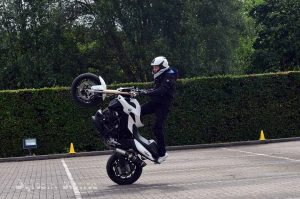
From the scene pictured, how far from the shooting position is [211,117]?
2219cm

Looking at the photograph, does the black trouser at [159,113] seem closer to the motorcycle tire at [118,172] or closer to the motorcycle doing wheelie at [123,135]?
the motorcycle doing wheelie at [123,135]

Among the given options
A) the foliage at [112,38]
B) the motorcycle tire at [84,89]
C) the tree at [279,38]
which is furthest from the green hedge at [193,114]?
the tree at [279,38]

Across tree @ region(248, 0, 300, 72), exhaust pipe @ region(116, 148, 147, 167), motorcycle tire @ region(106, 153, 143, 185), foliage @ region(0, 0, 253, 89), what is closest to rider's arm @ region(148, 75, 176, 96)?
exhaust pipe @ region(116, 148, 147, 167)

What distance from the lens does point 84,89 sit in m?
11.0

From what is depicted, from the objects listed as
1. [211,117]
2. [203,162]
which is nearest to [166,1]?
[211,117]

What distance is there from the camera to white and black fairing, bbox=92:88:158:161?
10398 millimetres

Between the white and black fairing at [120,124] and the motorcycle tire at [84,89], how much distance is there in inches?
17.0

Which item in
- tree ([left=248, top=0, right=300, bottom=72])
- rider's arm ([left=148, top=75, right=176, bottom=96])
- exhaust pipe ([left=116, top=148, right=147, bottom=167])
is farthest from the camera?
tree ([left=248, top=0, right=300, bottom=72])

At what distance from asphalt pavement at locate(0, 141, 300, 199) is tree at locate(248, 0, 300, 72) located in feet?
76.0

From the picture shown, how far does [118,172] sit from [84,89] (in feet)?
5.82

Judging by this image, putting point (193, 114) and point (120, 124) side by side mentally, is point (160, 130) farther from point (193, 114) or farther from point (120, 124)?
point (193, 114)

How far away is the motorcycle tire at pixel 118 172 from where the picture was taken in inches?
411

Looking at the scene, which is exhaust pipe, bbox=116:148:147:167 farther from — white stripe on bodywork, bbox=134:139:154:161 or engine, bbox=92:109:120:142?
engine, bbox=92:109:120:142

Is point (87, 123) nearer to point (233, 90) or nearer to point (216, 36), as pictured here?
point (233, 90)
